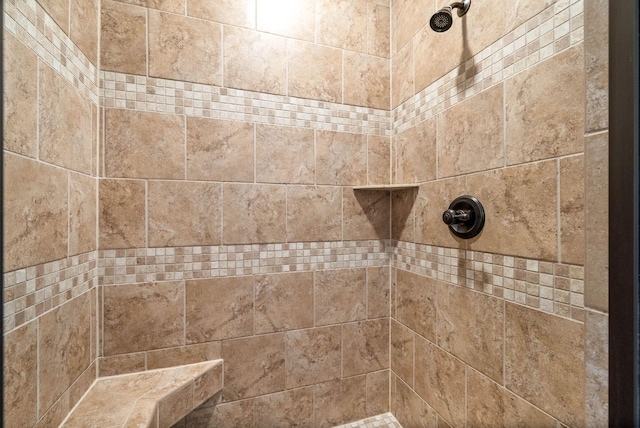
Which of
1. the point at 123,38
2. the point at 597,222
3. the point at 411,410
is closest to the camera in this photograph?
the point at 597,222

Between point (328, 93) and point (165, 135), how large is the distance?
29.1 inches

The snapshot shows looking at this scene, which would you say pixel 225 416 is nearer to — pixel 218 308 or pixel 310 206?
pixel 218 308

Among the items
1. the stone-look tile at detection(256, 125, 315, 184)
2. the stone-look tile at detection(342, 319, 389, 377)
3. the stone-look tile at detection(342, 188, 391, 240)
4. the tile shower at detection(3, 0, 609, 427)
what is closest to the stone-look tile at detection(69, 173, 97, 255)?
the tile shower at detection(3, 0, 609, 427)

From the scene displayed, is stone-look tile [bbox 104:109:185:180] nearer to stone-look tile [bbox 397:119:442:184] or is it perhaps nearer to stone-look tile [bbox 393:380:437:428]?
stone-look tile [bbox 397:119:442:184]

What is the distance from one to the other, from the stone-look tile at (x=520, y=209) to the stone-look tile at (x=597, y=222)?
0.08 m

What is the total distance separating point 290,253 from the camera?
1306 millimetres

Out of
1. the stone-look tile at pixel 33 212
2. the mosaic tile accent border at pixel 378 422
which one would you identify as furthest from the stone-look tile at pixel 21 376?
the mosaic tile accent border at pixel 378 422

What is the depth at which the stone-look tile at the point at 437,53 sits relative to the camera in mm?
1047

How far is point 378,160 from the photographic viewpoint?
1454 millimetres

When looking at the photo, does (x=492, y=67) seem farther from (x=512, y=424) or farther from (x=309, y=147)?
(x=512, y=424)

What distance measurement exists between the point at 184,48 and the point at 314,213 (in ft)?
2.84

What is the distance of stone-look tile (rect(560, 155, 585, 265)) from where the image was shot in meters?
0.68

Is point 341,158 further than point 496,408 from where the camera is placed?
Yes

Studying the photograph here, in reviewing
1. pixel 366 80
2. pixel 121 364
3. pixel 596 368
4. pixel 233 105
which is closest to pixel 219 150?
pixel 233 105
